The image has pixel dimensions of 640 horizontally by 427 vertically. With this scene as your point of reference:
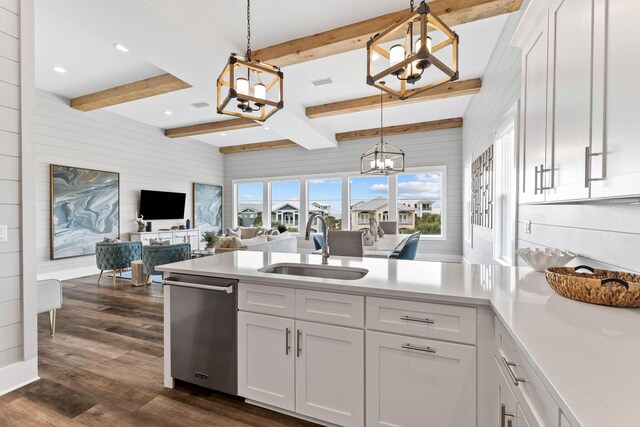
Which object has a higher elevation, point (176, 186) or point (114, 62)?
point (114, 62)

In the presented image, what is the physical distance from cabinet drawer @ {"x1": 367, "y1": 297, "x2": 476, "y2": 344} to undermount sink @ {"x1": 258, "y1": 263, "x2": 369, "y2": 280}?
17.7 inches

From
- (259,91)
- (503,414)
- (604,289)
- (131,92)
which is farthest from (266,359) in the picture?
(131,92)

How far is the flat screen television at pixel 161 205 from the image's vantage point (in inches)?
269

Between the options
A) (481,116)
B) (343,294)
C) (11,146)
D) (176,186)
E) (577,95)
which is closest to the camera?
(577,95)

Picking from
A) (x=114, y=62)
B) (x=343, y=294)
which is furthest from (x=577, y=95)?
(x=114, y=62)

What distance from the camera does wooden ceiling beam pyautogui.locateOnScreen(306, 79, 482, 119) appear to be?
15.5 feet

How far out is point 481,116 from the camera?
4.53 meters

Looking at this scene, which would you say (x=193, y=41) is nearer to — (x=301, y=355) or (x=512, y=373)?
(x=301, y=355)

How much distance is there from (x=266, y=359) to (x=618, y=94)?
1999 millimetres

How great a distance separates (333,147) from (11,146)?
669 cm

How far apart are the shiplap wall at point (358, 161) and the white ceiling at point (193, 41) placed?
1.62 meters

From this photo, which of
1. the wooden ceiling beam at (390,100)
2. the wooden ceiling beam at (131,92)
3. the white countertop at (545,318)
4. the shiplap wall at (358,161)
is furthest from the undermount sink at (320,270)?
the shiplap wall at (358,161)

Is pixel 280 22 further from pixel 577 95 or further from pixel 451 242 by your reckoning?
pixel 451 242

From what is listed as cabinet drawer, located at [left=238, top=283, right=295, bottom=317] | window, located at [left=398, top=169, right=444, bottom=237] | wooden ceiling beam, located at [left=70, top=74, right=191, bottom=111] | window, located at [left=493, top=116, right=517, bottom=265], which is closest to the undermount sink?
cabinet drawer, located at [left=238, top=283, right=295, bottom=317]
